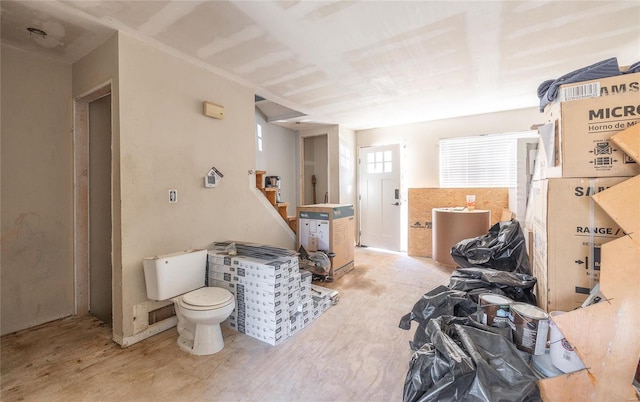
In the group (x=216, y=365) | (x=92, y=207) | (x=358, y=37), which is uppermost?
(x=358, y=37)

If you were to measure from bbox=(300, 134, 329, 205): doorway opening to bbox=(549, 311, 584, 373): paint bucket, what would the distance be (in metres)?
4.86

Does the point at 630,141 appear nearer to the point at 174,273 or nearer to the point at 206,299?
the point at 206,299

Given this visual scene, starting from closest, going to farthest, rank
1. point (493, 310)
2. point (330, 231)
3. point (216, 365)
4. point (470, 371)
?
point (470, 371) < point (493, 310) < point (216, 365) < point (330, 231)

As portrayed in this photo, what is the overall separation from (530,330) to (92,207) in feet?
11.6

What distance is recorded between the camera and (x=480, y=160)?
14.3 feet

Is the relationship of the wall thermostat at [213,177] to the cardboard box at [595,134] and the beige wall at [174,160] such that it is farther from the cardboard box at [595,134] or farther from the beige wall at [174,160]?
the cardboard box at [595,134]

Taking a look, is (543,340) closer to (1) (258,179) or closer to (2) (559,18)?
(2) (559,18)

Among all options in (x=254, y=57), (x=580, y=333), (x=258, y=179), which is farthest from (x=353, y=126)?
(x=580, y=333)

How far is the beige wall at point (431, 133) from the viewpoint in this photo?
4105 mm

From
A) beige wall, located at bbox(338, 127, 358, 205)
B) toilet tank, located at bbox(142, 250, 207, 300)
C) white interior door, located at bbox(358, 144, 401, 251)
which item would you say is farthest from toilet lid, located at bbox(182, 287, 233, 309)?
white interior door, located at bbox(358, 144, 401, 251)

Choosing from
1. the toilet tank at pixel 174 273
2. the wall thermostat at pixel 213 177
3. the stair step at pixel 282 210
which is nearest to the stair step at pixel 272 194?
the stair step at pixel 282 210

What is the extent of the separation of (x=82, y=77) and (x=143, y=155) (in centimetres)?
107

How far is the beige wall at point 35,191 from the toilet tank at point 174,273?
1.09m

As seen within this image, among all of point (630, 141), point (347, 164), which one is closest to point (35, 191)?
point (630, 141)
